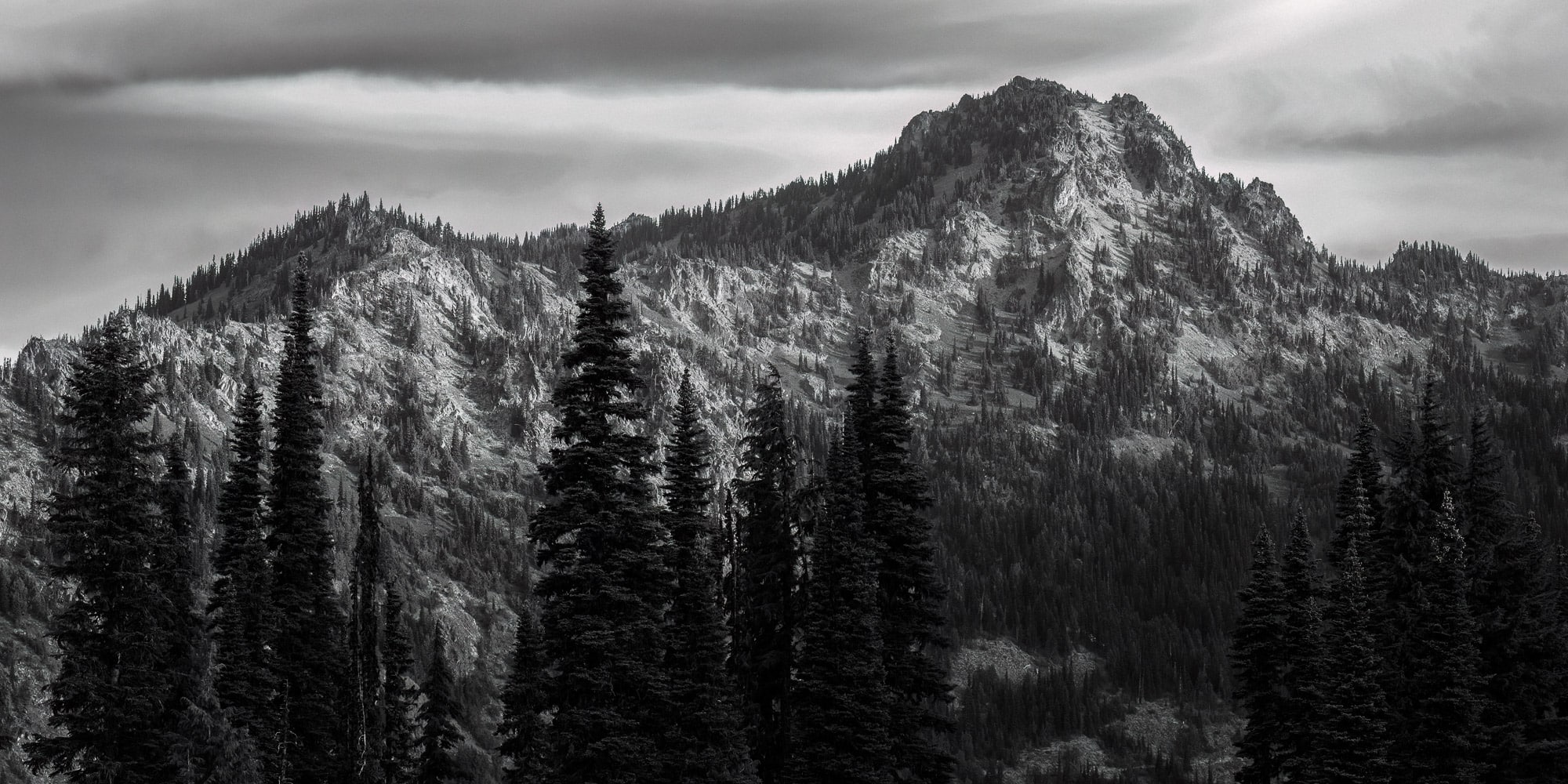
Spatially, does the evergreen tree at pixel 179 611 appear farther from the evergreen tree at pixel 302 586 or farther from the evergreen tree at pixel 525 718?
the evergreen tree at pixel 525 718

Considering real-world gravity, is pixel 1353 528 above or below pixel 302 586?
above

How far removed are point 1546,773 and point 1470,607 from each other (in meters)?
6.98

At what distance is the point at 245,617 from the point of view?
182 ft

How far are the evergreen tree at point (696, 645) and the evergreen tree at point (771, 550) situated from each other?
4.86 ft

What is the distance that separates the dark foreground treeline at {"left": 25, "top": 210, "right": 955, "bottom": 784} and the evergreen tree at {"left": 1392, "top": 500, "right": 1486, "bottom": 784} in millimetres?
18996

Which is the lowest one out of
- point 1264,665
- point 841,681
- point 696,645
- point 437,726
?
point 841,681

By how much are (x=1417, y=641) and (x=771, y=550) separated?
1038 inches

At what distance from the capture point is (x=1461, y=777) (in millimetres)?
55375

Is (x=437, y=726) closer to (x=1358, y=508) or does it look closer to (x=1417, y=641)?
(x=1358, y=508)

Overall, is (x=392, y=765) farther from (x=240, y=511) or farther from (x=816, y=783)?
(x=816, y=783)

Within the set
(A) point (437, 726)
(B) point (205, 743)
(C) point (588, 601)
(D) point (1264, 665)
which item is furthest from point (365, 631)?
(D) point (1264, 665)

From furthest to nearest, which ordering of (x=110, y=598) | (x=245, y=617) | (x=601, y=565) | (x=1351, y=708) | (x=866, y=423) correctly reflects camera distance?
(x=245, y=617) < (x=1351, y=708) < (x=866, y=423) < (x=110, y=598) < (x=601, y=565)

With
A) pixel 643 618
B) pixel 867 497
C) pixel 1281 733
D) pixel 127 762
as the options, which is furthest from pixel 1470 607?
pixel 127 762

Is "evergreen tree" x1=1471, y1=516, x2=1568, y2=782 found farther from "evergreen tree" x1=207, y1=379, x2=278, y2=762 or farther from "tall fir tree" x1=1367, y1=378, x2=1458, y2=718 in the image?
"evergreen tree" x1=207, y1=379, x2=278, y2=762
